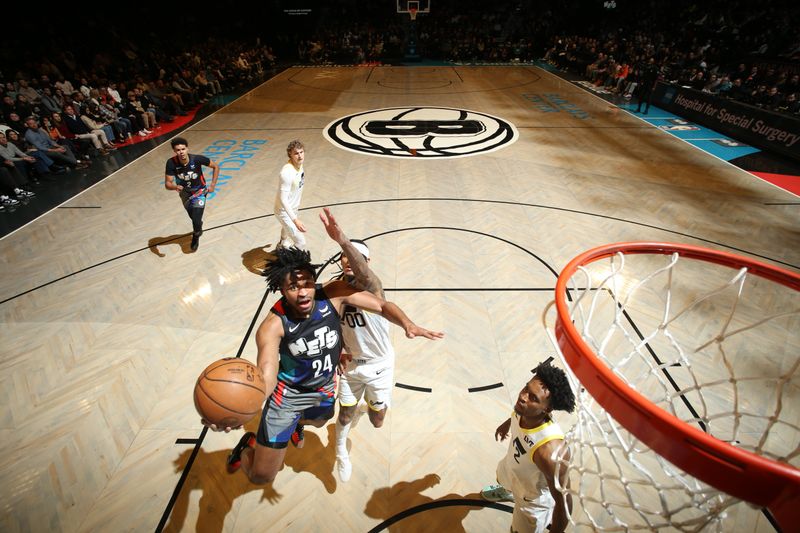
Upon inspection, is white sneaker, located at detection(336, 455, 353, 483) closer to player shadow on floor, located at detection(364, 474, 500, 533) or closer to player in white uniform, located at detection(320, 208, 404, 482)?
player in white uniform, located at detection(320, 208, 404, 482)

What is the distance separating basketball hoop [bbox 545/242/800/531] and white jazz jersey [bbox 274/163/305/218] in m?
3.39

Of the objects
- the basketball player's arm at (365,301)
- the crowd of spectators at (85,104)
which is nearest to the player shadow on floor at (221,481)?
the basketball player's arm at (365,301)

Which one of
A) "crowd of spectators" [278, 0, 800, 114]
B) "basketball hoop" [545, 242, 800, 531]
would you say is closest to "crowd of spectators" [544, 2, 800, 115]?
"crowd of spectators" [278, 0, 800, 114]

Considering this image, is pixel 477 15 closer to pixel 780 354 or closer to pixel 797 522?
pixel 780 354

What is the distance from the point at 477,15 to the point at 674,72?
1621cm

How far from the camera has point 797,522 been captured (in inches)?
48.9

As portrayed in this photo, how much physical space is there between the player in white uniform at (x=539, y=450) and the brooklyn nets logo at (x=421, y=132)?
7.85 metres

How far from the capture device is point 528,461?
221cm

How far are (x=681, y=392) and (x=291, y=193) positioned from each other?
14.0 feet

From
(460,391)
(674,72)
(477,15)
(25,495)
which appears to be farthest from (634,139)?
(477,15)

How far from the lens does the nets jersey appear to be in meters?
5.42

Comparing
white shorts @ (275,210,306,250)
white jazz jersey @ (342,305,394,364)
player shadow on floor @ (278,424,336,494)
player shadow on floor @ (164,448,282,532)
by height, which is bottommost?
player shadow on floor @ (164,448,282,532)

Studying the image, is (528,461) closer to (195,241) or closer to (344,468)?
(344,468)

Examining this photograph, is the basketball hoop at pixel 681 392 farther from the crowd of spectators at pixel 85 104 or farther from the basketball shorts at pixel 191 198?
the crowd of spectators at pixel 85 104
